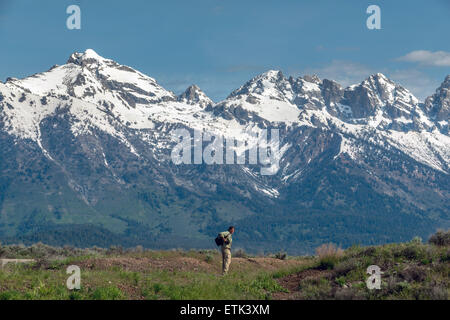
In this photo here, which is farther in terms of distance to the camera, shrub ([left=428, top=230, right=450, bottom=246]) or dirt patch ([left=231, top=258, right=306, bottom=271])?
dirt patch ([left=231, top=258, right=306, bottom=271])

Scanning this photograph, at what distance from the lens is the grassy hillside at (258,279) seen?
22516mm

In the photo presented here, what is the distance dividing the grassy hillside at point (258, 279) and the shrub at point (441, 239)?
0.05 m

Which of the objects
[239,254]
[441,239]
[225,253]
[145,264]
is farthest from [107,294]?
[239,254]

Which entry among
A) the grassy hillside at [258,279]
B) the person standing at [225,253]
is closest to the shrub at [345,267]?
the grassy hillside at [258,279]

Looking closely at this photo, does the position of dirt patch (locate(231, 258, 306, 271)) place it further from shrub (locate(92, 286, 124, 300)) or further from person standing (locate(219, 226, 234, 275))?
shrub (locate(92, 286, 124, 300))

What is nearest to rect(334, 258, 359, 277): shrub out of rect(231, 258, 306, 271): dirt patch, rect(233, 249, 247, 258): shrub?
rect(231, 258, 306, 271): dirt patch

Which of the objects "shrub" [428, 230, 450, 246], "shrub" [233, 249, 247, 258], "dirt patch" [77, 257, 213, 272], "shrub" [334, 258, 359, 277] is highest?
"shrub" [233, 249, 247, 258]

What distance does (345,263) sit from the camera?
27.6 metres

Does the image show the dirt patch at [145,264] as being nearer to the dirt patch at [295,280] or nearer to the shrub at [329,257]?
Result: the dirt patch at [295,280]

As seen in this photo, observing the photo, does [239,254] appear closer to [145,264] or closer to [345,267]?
[145,264]

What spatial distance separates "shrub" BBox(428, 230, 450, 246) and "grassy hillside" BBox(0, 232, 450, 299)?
0.05 meters

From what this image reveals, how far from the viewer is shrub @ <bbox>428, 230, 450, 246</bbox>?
30420 millimetres
